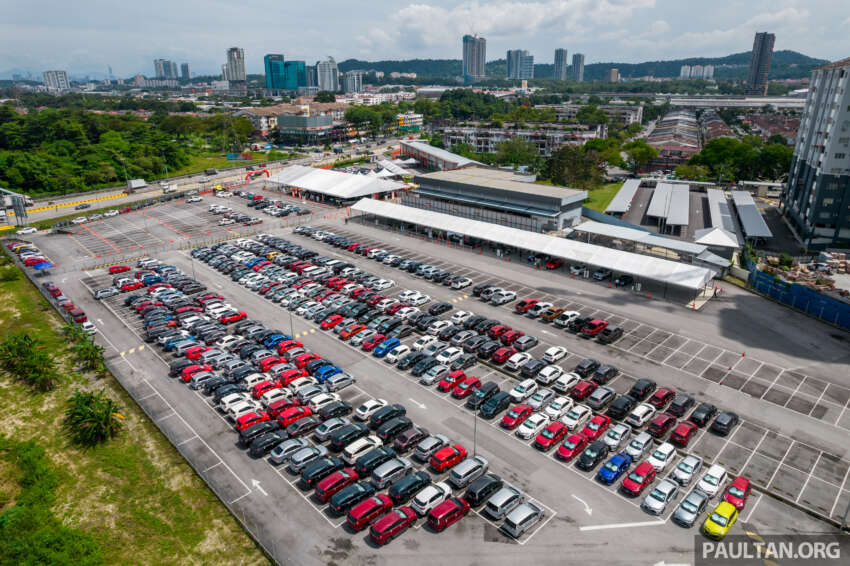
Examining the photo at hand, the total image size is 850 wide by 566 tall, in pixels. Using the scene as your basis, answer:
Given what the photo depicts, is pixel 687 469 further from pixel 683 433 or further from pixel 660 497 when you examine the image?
pixel 683 433

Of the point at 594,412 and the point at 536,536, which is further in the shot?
the point at 594,412

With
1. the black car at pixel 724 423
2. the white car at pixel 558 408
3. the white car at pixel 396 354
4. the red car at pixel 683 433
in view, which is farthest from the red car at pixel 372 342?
the black car at pixel 724 423

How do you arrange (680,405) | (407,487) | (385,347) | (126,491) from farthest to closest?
(385,347), (680,405), (126,491), (407,487)

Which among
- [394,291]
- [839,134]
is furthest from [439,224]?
[839,134]

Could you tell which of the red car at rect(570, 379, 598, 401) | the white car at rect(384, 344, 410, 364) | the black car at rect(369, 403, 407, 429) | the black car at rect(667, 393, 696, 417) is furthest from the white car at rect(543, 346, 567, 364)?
the black car at rect(369, 403, 407, 429)

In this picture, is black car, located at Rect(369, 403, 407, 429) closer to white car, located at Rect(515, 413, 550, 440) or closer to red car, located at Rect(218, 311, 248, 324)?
white car, located at Rect(515, 413, 550, 440)

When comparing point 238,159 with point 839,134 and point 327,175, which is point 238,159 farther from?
point 839,134

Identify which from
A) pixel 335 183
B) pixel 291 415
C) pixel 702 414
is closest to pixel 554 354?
pixel 702 414
